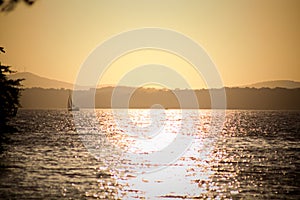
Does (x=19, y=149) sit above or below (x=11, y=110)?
below

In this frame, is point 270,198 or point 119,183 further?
point 119,183

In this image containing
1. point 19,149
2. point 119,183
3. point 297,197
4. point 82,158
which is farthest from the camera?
point 19,149

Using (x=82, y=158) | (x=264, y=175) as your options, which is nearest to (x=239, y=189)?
(x=264, y=175)

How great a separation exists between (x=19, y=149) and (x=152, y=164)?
30.9 meters

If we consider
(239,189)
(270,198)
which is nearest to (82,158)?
(239,189)

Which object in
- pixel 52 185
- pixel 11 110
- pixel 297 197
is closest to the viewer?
pixel 11 110

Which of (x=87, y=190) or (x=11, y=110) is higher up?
(x=11, y=110)

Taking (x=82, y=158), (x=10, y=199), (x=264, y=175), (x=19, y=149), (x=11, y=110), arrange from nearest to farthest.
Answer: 1. (x=11, y=110)
2. (x=10, y=199)
3. (x=264, y=175)
4. (x=82, y=158)
5. (x=19, y=149)

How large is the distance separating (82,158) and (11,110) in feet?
136

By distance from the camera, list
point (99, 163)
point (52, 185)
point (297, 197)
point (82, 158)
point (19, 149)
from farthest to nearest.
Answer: point (19, 149) < point (82, 158) < point (99, 163) < point (52, 185) < point (297, 197)

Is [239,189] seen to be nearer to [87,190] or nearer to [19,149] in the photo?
[87,190]

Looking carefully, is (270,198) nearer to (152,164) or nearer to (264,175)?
(264,175)

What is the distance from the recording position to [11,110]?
34.8 meters

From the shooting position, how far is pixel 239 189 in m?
47.6
